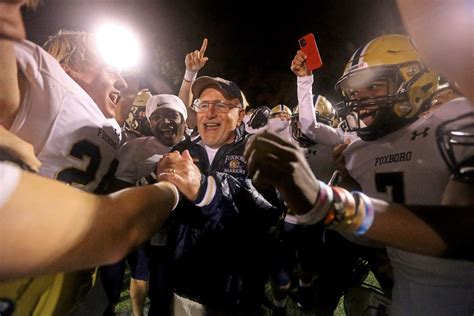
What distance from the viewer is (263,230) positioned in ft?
7.72

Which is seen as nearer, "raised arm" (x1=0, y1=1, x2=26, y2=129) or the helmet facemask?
"raised arm" (x1=0, y1=1, x2=26, y2=129)

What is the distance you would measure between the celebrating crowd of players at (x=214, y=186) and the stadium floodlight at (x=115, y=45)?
83mm

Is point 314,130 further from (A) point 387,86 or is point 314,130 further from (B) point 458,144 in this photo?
(B) point 458,144

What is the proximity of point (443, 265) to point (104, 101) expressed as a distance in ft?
7.48

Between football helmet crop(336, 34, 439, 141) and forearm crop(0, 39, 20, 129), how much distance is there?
1.96 m

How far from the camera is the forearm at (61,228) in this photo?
84 centimetres

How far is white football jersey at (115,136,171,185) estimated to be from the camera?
2426 mm

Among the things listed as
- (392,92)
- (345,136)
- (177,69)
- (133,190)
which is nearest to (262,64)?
(177,69)

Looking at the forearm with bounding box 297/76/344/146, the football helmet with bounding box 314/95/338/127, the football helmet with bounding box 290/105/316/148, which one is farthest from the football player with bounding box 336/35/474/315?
the football helmet with bounding box 314/95/338/127

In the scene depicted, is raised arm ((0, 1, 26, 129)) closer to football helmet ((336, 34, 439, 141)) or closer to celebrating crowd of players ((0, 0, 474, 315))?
celebrating crowd of players ((0, 0, 474, 315))

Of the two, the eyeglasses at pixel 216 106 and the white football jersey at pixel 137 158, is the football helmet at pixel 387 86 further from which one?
the white football jersey at pixel 137 158

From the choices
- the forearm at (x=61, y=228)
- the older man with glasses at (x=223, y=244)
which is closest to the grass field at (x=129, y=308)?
the older man with glasses at (x=223, y=244)

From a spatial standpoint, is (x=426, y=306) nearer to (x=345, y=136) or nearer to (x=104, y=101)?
(x=104, y=101)

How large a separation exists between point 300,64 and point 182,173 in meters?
1.93
